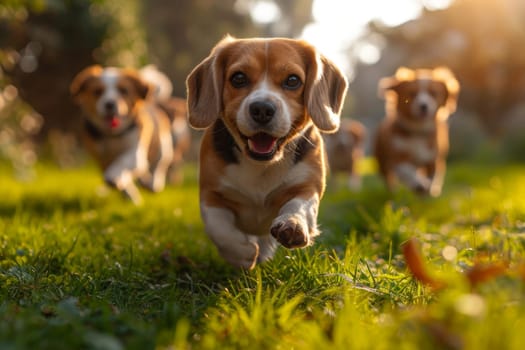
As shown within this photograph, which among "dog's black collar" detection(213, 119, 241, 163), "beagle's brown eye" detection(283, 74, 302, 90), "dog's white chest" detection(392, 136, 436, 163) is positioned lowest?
"dog's white chest" detection(392, 136, 436, 163)

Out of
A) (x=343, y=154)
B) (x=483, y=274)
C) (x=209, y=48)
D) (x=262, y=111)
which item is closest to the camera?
(x=483, y=274)

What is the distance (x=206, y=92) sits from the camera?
324cm

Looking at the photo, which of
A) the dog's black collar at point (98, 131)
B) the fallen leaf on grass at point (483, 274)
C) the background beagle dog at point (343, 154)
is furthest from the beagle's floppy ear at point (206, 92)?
the background beagle dog at point (343, 154)

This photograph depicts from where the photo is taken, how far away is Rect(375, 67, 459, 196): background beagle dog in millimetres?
6988

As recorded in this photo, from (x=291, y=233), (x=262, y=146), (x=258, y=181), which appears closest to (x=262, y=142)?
(x=262, y=146)

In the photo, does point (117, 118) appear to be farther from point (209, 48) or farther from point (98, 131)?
point (209, 48)

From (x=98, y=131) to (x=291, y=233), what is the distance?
434 cm

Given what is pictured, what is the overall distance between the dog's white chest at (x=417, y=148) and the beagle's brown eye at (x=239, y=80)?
14.4ft

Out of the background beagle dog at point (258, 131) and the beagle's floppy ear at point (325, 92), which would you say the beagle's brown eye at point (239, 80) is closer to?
the background beagle dog at point (258, 131)

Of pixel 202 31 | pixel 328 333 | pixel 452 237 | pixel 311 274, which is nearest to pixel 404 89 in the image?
pixel 452 237

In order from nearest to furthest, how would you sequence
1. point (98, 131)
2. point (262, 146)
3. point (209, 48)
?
point (262, 146) → point (98, 131) → point (209, 48)

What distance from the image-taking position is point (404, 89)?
7.27 metres

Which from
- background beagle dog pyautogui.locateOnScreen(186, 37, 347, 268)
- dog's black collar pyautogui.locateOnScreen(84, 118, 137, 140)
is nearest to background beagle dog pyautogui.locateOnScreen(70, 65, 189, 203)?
dog's black collar pyautogui.locateOnScreen(84, 118, 137, 140)

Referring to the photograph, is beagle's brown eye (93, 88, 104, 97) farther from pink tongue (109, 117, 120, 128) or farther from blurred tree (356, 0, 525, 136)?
blurred tree (356, 0, 525, 136)
